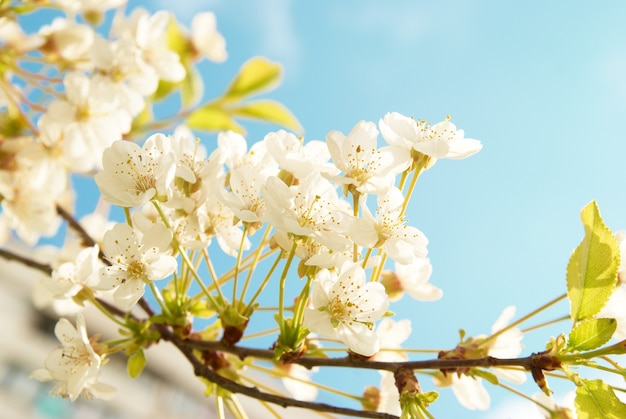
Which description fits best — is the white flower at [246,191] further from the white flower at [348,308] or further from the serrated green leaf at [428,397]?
the serrated green leaf at [428,397]

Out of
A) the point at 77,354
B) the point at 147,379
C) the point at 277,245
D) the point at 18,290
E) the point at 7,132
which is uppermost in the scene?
the point at 18,290

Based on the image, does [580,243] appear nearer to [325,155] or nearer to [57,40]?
[325,155]

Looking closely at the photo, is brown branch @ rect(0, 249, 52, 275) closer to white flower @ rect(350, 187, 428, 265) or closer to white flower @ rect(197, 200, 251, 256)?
white flower @ rect(197, 200, 251, 256)

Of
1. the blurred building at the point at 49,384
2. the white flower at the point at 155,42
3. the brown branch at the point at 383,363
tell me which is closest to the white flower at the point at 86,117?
the white flower at the point at 155,42

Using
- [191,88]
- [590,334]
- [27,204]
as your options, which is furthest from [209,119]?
[590,334]

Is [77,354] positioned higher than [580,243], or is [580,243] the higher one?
[580,243]

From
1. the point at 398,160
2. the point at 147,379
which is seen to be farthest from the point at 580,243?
the point at 147,379

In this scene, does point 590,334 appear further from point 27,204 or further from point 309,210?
point 27,204
